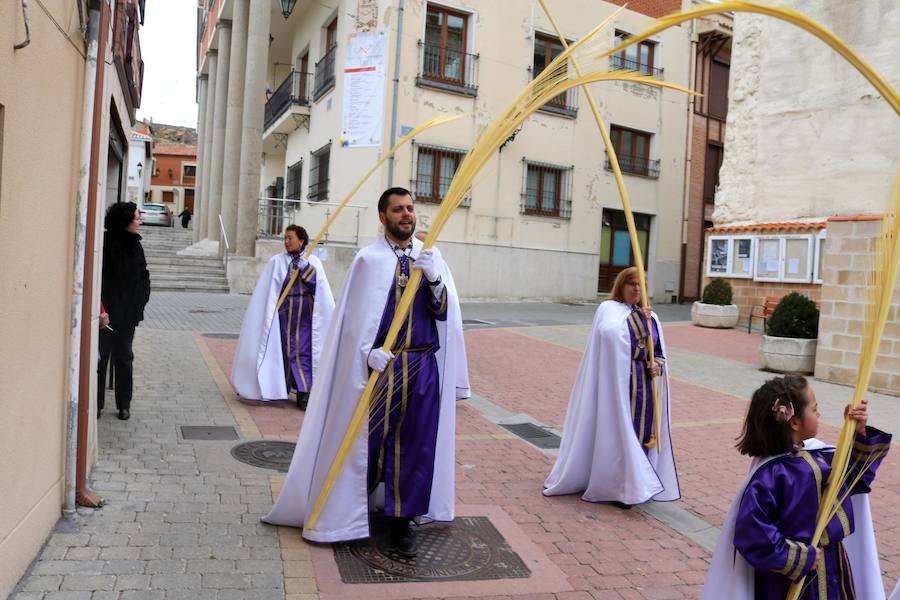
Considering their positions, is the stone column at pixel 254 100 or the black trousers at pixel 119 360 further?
the stone column at pixel 254 100

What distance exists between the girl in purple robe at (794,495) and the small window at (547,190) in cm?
1946

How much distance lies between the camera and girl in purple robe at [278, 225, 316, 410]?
7.64 metres

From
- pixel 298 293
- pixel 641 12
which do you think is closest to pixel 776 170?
pixel 641 12

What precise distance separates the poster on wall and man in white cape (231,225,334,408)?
1254cm

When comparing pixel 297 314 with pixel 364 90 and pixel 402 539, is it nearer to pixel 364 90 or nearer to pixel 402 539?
pixel 402 539

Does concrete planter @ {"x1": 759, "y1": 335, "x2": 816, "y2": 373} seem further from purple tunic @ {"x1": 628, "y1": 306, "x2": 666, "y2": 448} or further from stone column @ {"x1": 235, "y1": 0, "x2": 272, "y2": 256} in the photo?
stone column @ {"x1": 235, "y1": 0, "x2": 272, "y2": 256}

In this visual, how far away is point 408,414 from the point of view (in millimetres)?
4160

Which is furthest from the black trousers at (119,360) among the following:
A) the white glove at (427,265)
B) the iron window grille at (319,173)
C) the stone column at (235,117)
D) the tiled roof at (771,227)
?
the stone column at (235,117)

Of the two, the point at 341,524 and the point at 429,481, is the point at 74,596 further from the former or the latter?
the point at 429,481

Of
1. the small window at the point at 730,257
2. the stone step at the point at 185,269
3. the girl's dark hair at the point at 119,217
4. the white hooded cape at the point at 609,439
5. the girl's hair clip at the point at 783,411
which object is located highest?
the small window at the point at 730,257

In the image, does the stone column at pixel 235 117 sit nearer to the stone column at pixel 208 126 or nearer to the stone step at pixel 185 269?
the stone step at pixel 185 269

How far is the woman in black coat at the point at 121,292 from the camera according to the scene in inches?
253

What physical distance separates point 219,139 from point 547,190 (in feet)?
36.1

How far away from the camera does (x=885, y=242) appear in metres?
2.62
